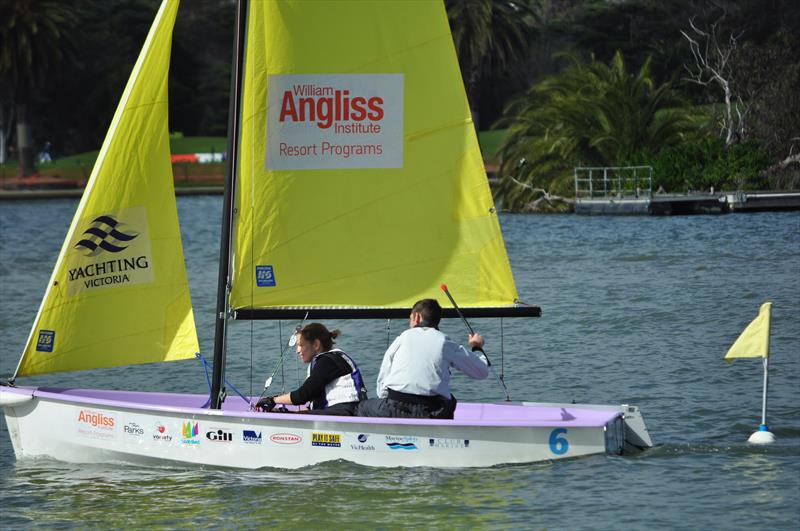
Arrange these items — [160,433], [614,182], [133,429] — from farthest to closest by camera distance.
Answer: [614,182] < [133,429] < [160,433]

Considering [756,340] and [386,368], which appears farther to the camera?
[756,340]

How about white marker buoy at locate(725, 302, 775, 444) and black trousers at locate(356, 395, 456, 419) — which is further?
white marker buoy at locate(725, 302, 775, 444)

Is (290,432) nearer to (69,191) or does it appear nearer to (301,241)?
(301,241)

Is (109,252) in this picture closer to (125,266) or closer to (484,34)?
(125,266)

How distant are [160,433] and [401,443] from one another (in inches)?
107

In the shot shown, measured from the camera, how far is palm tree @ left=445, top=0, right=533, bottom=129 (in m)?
90.0

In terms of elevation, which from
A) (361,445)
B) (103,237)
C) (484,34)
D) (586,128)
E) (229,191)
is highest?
(484,34)

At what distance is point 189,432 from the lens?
1543 centimetres

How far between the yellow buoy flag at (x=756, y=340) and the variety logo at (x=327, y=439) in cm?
430

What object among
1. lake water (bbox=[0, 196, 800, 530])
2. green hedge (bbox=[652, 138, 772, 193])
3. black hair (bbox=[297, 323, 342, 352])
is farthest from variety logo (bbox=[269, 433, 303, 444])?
green hedge (bbox=[652, 138, 772, 193])

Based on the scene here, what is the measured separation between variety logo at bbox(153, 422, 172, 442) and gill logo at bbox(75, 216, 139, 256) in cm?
199

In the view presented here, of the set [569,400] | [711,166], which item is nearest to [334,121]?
[569,400]

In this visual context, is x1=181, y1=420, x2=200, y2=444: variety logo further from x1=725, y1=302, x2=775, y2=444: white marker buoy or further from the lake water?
x1=725, y1=302, x2=775, y2=444: white marker buoy

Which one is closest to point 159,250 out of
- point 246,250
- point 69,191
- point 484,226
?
point 246,250
